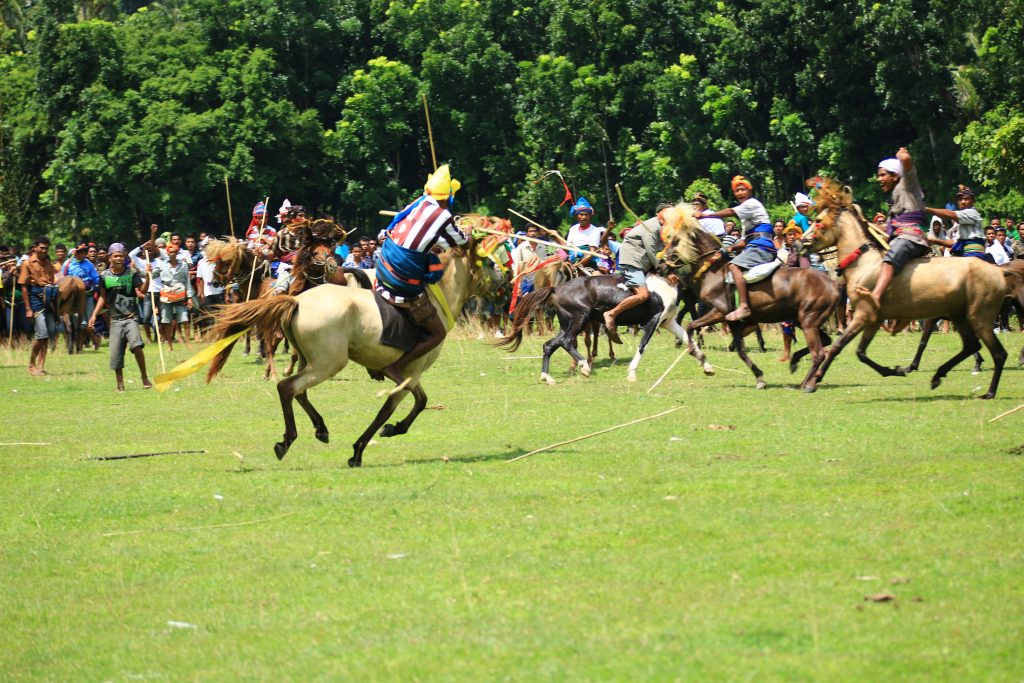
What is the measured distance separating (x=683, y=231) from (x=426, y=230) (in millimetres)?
6924

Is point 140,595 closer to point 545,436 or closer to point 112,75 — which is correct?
point 545,436

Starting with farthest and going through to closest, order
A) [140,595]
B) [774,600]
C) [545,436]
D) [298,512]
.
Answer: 1. [545,436]
2. [298,512]
3. [140,595]
4. [774,600]

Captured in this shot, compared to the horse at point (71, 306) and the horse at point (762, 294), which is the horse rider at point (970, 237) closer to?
the horse at point (762, 294)

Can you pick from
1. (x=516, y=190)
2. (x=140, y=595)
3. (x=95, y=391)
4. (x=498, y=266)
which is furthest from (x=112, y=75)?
(x=140, y=595)

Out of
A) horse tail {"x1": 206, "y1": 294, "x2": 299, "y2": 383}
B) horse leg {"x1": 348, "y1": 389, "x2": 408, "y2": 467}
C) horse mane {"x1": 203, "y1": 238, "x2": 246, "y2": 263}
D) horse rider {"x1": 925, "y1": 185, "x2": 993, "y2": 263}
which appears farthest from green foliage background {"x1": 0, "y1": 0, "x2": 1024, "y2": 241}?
horse tail {"x1": 206, "y1": 294, "x2": 299, "y2": 383}

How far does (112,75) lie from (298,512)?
1319 inches

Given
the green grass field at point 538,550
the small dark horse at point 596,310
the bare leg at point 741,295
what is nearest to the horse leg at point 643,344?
the small dark horse at point 596,310

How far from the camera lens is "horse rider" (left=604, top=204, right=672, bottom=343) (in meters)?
19.2

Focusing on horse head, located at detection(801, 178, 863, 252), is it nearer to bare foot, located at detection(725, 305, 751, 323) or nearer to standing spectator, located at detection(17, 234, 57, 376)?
bare foot, located at detection(725, 305, 751, 323)

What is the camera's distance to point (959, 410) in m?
14.2

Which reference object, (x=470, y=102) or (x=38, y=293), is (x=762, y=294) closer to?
(x=38, y=293)

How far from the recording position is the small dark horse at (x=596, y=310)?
1936 cm

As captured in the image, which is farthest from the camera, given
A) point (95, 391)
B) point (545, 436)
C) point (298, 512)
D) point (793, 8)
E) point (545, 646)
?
point (793, 8)

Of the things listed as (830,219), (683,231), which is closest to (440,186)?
(830,219)
